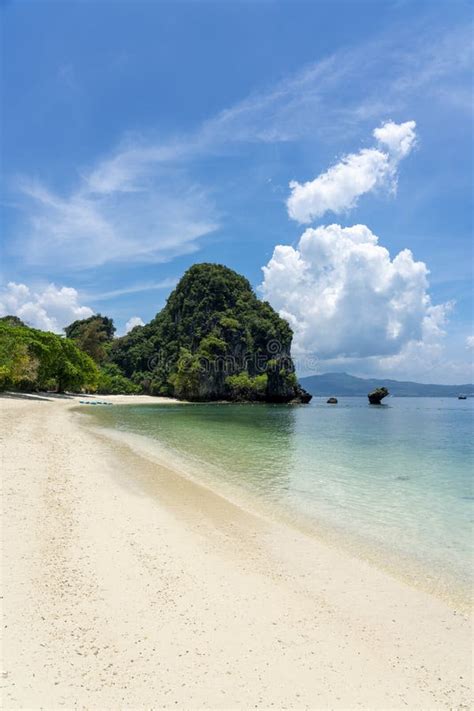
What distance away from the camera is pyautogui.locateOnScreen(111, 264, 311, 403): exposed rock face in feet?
347

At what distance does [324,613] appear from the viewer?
589 centimetres

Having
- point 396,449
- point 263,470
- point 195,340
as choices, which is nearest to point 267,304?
point 195,340

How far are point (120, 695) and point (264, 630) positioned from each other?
205 cm

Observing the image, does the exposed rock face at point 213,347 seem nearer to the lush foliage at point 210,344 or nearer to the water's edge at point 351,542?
the lush foliage at point 210,344

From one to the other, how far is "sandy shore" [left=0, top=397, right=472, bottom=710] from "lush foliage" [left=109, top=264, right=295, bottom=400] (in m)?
93.2

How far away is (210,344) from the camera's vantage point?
10731cm

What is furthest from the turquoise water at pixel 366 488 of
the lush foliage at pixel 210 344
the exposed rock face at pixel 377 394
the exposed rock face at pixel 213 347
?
the exposed rock face at pixel 377 394

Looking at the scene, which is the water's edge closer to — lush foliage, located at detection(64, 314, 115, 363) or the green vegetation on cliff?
the green vegetation on cliff

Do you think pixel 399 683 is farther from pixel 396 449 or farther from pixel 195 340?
pixel 195 340

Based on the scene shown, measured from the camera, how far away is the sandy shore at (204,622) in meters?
4.11

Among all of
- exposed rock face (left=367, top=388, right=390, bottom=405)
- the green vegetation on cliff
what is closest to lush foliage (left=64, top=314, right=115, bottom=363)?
the green vegetation on cliff

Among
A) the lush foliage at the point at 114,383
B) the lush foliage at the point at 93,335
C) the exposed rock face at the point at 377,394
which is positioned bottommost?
the exposed rock face at the point at 377,394

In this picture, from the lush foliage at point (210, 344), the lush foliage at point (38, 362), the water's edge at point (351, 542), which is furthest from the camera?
the lush foliage at point (210, 344)

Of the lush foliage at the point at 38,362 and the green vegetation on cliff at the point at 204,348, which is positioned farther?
the green vegetation on cliff at the point at 204,348
